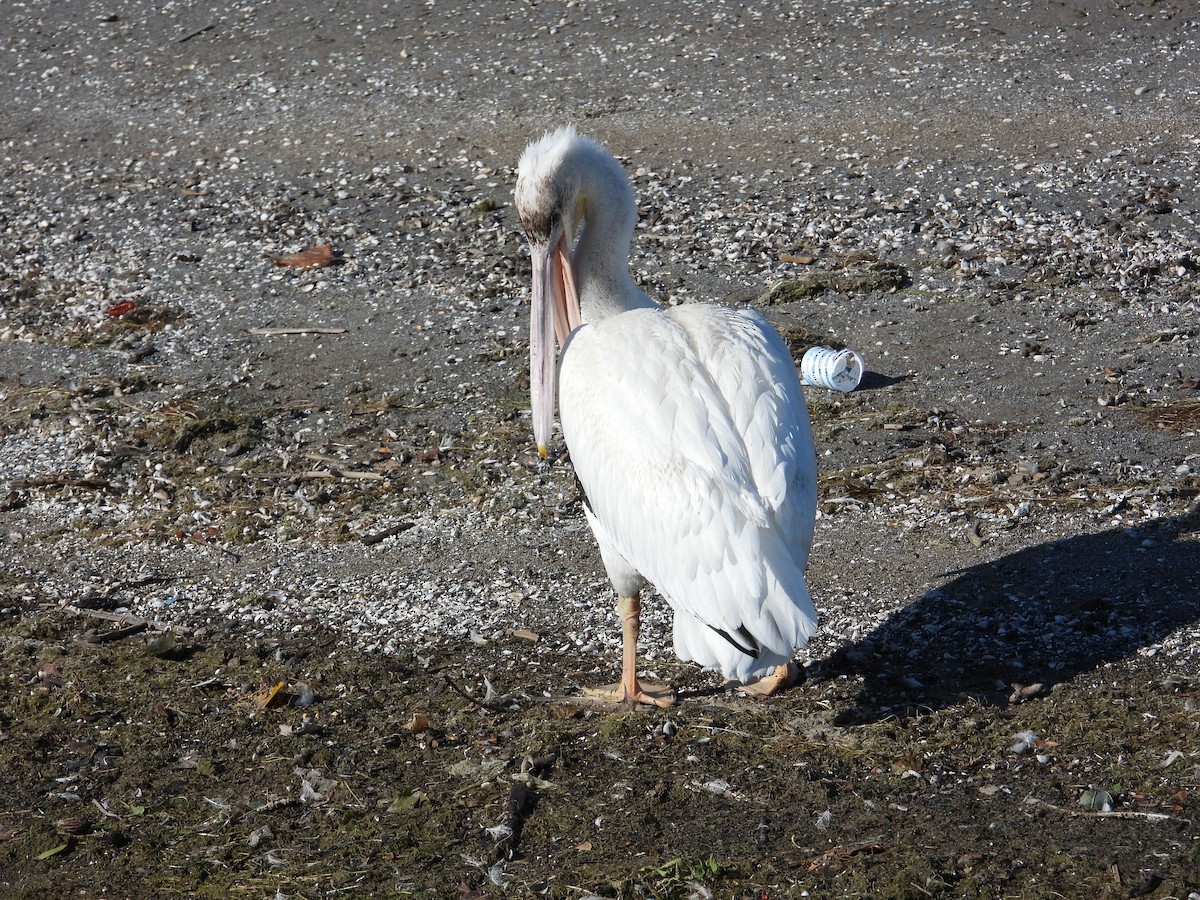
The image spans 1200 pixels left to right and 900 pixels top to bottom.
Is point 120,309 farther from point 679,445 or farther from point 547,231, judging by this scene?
point 679,445

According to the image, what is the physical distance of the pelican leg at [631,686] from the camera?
442cm

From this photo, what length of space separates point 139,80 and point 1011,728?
11368 mm

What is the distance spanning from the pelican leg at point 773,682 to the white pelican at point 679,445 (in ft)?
0.03

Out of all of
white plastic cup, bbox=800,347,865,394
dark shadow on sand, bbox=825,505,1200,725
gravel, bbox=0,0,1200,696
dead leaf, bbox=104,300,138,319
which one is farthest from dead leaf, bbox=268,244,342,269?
dark shadow on sand, bbox=825,505,1200,725

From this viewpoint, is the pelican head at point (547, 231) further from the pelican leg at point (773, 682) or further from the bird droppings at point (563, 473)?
the pelican leg at point (773, 682)

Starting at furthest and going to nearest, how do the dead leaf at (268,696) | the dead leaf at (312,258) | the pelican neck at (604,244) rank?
1. the dead leaf at (312,258)
2. the pelican neck at (604,244)
3. the dead leaf at (268,696)

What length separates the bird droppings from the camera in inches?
147

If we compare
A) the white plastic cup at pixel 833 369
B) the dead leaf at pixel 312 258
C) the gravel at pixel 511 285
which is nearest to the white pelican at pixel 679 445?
the gravel at pixel 511 285

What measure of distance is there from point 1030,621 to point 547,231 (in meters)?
2.32

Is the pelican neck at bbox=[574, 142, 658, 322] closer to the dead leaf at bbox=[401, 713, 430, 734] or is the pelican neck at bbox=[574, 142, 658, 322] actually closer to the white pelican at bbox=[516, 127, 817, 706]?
the white pelican at bbox=[516, 127, 817, 706]

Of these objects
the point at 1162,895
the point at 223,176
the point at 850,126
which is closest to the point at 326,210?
the point at 223,176

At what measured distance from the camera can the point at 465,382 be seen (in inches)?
284

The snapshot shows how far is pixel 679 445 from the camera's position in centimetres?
405

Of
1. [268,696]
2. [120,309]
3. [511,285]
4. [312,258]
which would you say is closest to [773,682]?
[268,696]
